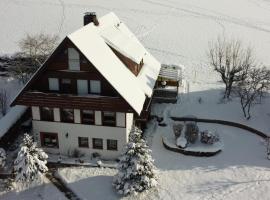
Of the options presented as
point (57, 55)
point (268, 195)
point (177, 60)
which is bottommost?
point (268, 195)

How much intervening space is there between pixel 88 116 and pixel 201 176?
10.3 metres

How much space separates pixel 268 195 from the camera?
28.7m

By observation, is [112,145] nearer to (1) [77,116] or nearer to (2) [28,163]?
(1) [77,116]

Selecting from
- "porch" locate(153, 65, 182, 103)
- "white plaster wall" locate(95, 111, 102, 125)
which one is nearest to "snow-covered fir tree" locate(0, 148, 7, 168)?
"white plaster wall" locate(95, 111, 102, 125)

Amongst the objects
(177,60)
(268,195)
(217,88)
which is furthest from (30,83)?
(177,60)

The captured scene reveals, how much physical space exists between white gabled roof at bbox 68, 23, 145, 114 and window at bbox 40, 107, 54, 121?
5975 millimetres

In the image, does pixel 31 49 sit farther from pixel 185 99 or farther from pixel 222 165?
pixel 222 165

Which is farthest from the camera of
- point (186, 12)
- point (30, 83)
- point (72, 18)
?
point (186, 12)

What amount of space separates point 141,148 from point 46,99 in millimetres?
8635

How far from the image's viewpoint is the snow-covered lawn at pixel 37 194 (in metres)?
28.7

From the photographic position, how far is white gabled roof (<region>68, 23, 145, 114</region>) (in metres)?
29.4

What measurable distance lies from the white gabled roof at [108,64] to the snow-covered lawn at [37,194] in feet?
28.5

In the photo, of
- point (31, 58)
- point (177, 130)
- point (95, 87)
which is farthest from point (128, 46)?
point (31, 58)

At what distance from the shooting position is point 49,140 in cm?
3300
